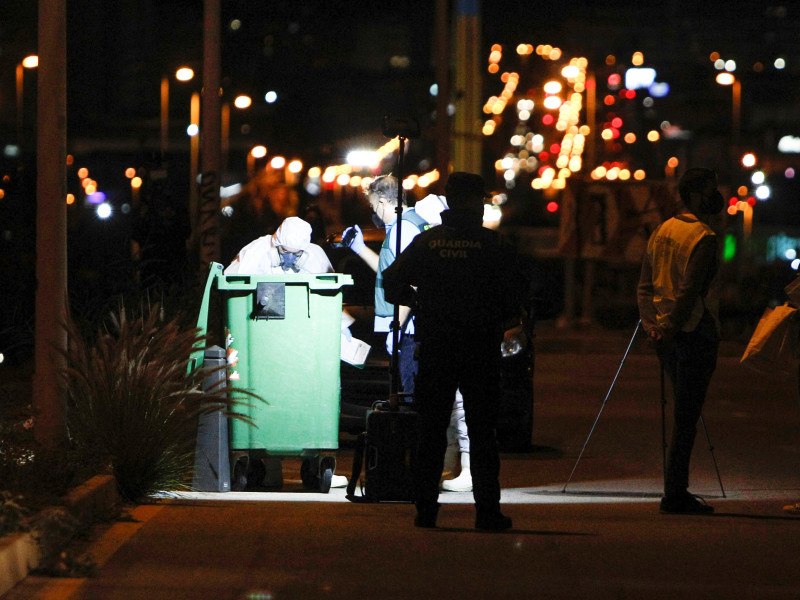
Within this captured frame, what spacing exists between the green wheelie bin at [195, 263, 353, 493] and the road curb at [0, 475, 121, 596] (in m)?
1.30

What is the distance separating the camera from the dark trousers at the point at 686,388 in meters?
8.36

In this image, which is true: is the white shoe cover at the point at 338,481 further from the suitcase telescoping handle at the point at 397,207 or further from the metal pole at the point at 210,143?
the metal pole at the point at 210,143

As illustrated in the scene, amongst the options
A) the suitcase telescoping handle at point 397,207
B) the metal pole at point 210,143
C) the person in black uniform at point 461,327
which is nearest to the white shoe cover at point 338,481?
the suitcase telescoping handle at point 397,207

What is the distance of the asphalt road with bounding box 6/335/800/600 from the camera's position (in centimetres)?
640

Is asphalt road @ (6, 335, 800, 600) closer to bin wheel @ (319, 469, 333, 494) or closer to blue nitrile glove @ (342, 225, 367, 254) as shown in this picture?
bin wheel @ (319, 469, 333, 494)

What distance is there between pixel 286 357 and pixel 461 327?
2.17 meters

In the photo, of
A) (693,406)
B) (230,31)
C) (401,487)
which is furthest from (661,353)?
(230,31)

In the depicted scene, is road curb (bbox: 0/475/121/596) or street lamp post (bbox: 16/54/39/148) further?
street lamp post (bbox: 16/54/39/148)

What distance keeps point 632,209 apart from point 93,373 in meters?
18.8

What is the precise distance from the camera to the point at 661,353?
8570mm

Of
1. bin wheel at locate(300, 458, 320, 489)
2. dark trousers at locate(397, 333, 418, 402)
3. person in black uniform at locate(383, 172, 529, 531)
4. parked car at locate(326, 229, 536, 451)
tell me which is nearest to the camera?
person in black uniform at locate(383, 172, 529, 531)

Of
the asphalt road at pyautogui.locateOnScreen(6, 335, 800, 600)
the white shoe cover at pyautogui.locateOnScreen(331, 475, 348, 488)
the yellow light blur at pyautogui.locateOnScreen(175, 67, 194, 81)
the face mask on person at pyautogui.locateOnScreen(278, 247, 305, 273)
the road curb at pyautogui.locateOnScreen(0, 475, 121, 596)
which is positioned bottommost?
the white shoe cover at pyautogui.locateOnScreen(331, 475, 348, 488)

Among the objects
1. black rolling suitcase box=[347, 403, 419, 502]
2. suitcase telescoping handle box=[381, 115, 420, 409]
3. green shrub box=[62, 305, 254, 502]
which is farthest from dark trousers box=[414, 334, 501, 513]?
green shrub box=[62, 305, 254, 502]

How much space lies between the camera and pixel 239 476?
9648 millimetres
